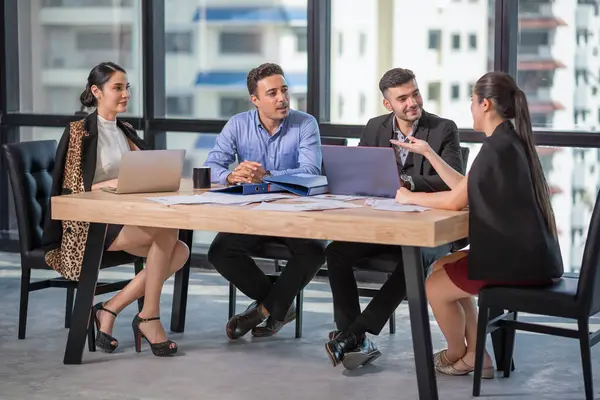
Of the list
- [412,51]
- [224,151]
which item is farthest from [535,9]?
[224,151]

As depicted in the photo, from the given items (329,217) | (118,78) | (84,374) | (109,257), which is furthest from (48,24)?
(329,217)

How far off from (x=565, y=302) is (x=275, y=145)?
1668 mm

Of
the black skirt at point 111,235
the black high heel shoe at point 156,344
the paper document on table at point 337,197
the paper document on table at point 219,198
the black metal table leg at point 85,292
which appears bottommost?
the black high heel shoe at point 156,344

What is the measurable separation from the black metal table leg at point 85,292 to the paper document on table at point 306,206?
733mm

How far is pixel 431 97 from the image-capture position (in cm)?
571

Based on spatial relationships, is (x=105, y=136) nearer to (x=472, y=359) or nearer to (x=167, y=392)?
(x=167, y=392)

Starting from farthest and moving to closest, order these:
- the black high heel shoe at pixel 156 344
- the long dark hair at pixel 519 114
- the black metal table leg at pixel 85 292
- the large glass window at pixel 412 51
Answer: the large glass window at pixel 412 51 < the black high heel shoe at pixel 156 344 < the black metal table leg at pixel 85 292 < the long dark hair at pixel 519 114

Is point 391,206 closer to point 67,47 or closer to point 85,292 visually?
point 85,292

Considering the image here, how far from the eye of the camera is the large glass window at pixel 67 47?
21.4ft

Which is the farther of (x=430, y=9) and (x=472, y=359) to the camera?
(x=430, y=9)

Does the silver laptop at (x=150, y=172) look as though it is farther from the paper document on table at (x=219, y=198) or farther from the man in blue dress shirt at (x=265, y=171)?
the man in blue dress shirt at (x=265, y=171)

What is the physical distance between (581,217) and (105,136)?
2579 millimetres

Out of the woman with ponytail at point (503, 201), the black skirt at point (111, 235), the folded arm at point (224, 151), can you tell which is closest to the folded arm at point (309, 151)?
the folded arm at point (224, 151)

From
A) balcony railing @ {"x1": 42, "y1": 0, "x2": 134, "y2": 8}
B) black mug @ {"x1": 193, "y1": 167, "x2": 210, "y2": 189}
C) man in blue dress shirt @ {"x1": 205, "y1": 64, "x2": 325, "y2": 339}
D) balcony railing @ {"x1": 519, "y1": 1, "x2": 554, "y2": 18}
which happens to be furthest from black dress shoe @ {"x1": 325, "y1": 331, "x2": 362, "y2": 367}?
balcony railing @ {"x1": 42, "y1": 0, "x2": 134, "y2": 8}
